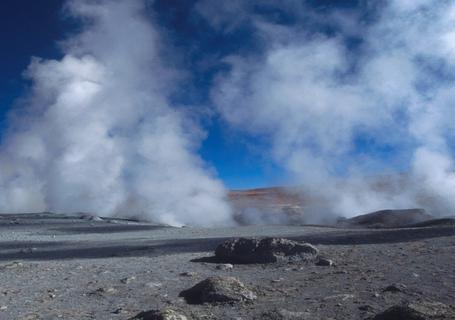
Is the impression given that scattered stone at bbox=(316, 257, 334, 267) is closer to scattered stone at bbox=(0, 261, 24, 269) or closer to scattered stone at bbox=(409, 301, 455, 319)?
scattered stone at bbox=(409, 301, 455, 319)

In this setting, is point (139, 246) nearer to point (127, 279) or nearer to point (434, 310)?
point (127, 279)

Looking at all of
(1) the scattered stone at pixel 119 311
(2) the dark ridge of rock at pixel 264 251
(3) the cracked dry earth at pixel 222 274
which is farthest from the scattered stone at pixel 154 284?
(2) the dark ridge of rock at pixel 264 251

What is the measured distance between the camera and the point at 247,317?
4.04m

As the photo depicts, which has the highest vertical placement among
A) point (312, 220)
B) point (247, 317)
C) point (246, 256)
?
point (312, 220)

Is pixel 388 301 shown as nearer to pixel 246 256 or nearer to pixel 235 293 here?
pixel 235 293

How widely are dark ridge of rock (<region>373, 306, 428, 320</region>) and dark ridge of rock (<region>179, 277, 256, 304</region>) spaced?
1.42 m

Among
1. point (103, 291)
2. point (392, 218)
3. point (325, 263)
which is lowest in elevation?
point (103, 291)

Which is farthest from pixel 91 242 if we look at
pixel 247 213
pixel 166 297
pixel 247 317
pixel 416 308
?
pixel 247 213

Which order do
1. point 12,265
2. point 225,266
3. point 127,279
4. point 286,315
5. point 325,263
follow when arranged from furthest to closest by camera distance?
point 12,265, point 225,266, point 325,263, point 127,279, point 286,315

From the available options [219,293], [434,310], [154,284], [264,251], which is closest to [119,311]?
[219,293]

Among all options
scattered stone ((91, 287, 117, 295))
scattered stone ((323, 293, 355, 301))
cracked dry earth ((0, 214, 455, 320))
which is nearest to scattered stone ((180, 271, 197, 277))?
cracked dry earth ((0, 214, 455, 320))

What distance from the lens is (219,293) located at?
4.50 m

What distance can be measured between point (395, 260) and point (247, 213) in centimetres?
1777

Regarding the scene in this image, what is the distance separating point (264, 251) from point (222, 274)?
0.96m
